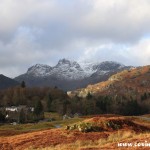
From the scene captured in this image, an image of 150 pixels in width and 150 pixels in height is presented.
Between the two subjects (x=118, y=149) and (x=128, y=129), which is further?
(x=128, y=129)

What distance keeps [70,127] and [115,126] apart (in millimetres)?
6455

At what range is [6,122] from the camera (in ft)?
600

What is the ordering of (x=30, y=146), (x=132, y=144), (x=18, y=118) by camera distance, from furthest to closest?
1. (x=18, y=118)
2. (x=30, y=146)
3. (x=132, y=144)

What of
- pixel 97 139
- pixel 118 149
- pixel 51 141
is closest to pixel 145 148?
pixel 118 149

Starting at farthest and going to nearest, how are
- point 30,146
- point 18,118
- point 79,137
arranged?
point 18,118
point 79,137
point 30,146

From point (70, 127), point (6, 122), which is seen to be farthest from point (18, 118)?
point (70, 127)

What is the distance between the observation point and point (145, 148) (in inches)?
1062

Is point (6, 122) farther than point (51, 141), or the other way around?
point (6, 122)

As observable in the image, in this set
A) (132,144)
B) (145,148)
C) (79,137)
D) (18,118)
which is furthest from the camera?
(18,118)

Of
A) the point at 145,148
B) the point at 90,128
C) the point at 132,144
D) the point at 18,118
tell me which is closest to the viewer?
the point at 145,148

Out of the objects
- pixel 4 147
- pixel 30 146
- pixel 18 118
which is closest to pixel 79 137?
pixel 30 146

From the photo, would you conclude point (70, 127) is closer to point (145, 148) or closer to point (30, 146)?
point (30, 146)

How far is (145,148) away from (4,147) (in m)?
20.3

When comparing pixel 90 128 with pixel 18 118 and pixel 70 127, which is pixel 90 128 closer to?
pixel 70 127
